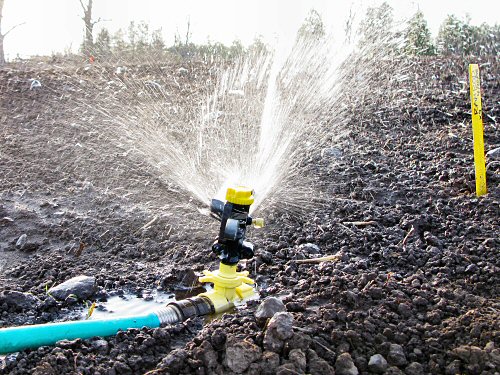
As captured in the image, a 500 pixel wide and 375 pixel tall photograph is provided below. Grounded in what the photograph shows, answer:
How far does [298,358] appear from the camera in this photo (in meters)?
2.31

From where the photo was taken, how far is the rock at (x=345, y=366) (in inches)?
90.1

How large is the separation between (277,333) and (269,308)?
0.22 m

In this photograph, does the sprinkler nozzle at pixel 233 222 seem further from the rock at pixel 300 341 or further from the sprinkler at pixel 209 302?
the rock at pixel 300 341

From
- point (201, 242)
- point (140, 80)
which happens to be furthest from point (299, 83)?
point (201, 242)

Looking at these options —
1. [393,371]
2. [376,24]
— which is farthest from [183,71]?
[393,371]

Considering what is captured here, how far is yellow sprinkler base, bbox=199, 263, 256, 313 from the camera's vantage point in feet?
9.82

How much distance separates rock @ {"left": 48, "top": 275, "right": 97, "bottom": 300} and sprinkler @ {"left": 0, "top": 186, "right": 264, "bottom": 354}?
21.9 inches

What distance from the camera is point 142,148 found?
234 inches

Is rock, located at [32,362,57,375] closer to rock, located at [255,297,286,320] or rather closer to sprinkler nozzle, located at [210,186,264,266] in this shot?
rock, located at [255,297,286,320]

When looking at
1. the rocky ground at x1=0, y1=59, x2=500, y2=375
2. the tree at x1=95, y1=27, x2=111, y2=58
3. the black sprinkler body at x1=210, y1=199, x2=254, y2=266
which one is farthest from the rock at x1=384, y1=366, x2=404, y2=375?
the tree at x1=95, y1=27, x2=111, y2=58

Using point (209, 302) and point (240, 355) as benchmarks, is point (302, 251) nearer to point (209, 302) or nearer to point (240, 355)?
point (209, 302)

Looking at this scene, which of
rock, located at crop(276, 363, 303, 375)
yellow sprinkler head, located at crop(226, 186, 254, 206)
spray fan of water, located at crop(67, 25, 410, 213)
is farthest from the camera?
spray fan of water, located at crop(67, 25, 410, 213)

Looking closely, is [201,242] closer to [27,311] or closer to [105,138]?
[27,311]

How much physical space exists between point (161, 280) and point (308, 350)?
1239 millimetres
